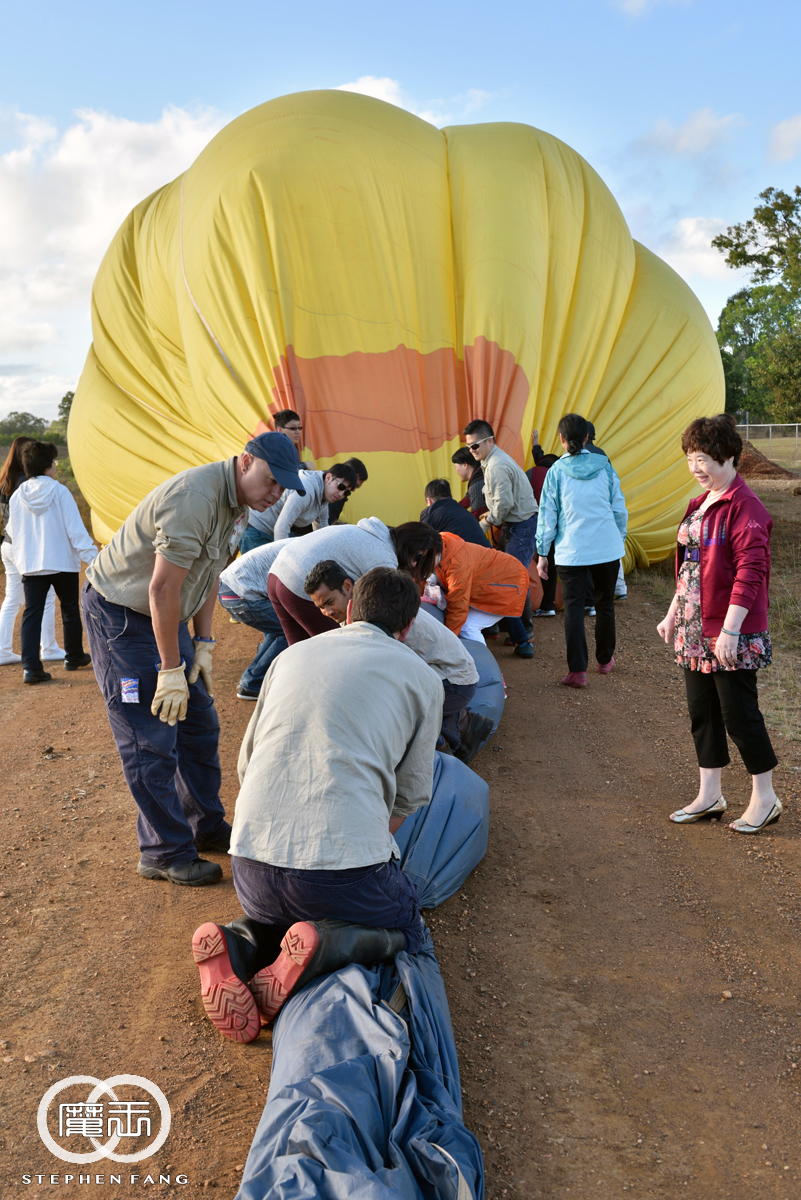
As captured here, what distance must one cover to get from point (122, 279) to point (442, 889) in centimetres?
844

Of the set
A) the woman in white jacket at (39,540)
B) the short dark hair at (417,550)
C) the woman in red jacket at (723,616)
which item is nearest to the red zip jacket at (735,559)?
the woman in red jacket at (723,616)

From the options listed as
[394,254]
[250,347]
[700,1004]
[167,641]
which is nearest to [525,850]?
[700,1004]

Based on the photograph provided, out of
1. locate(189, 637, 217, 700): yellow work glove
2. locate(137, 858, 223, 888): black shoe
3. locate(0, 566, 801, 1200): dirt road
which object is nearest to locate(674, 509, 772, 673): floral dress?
locate(0, 566, 801, 1200): dirt road

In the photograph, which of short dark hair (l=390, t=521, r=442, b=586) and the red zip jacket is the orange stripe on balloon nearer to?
short dark hair (l=390, t=521, r=442, b=586)

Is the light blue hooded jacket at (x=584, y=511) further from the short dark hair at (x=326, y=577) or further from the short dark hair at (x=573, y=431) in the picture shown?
the short dark hair at (x=326, y=577)

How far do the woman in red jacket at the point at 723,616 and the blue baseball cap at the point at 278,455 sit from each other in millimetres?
1653

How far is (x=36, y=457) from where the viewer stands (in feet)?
20.6

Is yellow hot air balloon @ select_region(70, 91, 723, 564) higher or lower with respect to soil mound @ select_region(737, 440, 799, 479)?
higher

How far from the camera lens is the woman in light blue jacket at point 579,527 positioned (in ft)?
18.7

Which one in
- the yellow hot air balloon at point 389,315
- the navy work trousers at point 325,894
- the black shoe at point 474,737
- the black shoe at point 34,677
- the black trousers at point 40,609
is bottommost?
the black shoe at point 474,737

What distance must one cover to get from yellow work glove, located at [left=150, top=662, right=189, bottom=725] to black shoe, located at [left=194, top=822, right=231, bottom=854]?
69 cm

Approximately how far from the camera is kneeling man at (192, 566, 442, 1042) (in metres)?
2.28

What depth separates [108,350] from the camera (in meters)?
9.45

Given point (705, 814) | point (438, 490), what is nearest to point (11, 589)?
point (438, 490)
